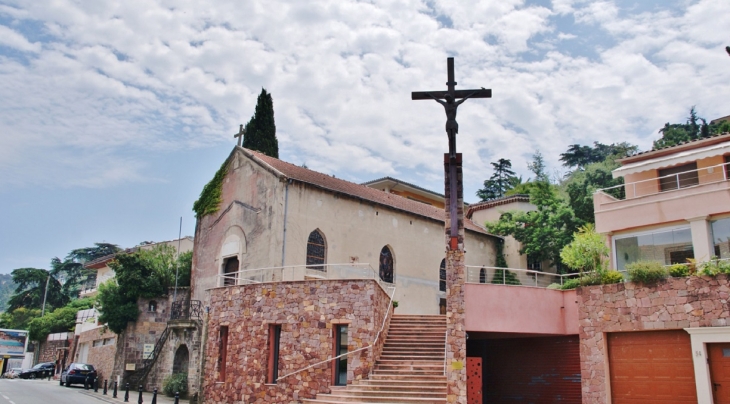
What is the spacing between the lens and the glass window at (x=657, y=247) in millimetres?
21078

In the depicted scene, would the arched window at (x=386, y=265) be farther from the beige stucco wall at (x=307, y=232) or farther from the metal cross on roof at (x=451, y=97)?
the metal cross on roof at (x=451, y=97)

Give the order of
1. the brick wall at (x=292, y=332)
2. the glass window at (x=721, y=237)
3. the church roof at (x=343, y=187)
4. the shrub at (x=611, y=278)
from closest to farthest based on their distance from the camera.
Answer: the shrub at (x=611, y=278), the brick wall at (x=292, y=332), the glass window at (x=721, y=237), the church roof at (x=343, y=187)

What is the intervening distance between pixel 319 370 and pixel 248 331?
358 centimetres

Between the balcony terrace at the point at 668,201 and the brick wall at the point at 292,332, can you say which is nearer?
the brick wall at the point at 292,332

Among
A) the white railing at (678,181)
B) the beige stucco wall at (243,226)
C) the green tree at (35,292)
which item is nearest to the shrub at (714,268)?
the white railing at (678,181)

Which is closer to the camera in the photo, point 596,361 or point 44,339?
point 596,361

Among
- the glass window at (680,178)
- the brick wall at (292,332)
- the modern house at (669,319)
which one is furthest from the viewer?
the glass window at (680,178)

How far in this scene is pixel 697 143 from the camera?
23859mm

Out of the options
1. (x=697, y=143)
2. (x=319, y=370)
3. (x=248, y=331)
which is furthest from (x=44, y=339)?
(x=697, y=143)

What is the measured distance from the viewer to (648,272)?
649 inches

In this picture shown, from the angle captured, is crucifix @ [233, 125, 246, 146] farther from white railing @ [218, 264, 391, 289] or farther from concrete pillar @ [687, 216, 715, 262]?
concrete pillar @ [687, 216, 715, 262]

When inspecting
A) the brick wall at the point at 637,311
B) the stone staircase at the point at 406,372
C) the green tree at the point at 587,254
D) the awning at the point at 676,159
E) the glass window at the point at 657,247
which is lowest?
the stone staircase at the point at 406,372

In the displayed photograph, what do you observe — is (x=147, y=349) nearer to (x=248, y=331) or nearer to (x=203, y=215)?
(x=203, y=215)

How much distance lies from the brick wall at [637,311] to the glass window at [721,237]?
17.5 ft
